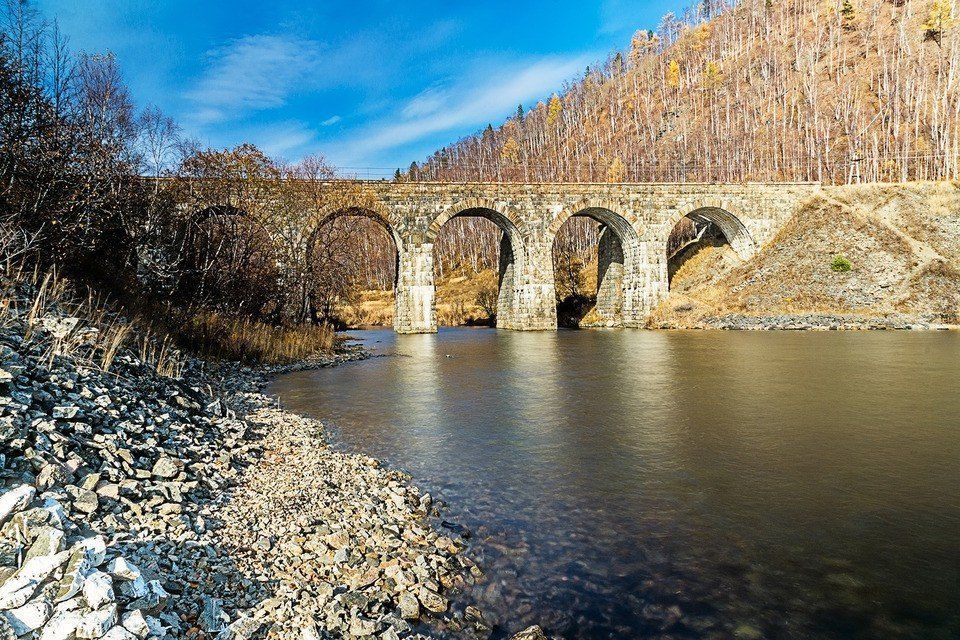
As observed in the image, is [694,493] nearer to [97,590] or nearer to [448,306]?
[97,590]

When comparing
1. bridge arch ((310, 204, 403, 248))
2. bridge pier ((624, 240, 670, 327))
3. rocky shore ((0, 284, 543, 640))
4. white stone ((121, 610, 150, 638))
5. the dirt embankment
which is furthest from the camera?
bridge pier ((624, 240, 670, 327))

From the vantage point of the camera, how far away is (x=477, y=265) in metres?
71.8

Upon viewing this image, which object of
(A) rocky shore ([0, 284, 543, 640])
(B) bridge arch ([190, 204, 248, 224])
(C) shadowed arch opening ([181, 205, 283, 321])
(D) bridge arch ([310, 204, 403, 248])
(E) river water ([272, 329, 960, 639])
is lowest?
(E) river water ([272, 329, 960, 639])

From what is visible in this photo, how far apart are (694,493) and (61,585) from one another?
545cm

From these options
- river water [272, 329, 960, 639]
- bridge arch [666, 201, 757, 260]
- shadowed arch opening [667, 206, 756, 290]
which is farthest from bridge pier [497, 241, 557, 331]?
river water [272, 329, 960, 639]

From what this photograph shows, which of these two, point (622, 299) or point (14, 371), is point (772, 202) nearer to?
point (622, 299)

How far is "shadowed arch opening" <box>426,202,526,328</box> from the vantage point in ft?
123

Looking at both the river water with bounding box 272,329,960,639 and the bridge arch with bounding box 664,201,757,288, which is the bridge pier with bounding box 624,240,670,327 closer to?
the bridge arch with bounding box 664,201,757,288

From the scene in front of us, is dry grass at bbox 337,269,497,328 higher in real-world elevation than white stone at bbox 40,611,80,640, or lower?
higher

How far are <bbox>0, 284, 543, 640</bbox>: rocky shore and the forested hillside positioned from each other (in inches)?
2403

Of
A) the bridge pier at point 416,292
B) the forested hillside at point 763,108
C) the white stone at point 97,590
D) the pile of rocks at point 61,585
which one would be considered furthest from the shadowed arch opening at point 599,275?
the white stone at point 97,590

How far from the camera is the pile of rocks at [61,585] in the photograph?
98.5 inches

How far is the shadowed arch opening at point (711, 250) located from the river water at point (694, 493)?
2938cm

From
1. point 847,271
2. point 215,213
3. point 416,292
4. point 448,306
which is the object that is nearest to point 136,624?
point 215,213
